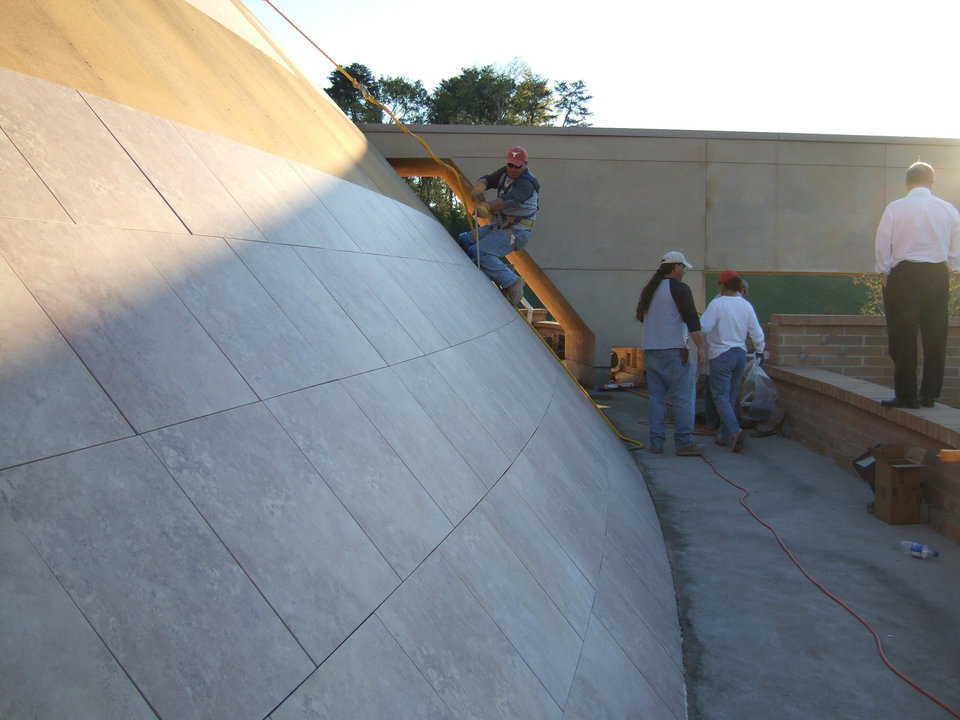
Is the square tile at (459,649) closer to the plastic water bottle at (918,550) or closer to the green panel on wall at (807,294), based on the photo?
the plastic water bottle at (918,550)

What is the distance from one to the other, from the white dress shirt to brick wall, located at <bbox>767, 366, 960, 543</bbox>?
1.32 meters

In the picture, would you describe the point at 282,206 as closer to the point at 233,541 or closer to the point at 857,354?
the point at 233,541

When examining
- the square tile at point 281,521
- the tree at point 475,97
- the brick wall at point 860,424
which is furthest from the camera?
the tree at point 475,97

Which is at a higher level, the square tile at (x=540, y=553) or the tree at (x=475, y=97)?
the tree at (x=475, y=97)

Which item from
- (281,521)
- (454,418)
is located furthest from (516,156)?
(281,521)

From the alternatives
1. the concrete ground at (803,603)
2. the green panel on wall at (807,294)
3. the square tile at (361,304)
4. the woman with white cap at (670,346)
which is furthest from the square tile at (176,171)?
the green panel on wall at (807,294)

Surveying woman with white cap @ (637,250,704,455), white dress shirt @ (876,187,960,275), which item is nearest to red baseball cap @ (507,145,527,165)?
woman with white cap @ (637,250,704,455)

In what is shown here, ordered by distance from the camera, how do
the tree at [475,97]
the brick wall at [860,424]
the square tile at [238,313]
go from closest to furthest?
the square tile at [238,313] < the brick wall at [860,424] < the tree at [475,97]

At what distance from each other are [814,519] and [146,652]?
6.37 meters

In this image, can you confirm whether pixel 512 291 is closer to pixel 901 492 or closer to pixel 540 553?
pixel 901 492

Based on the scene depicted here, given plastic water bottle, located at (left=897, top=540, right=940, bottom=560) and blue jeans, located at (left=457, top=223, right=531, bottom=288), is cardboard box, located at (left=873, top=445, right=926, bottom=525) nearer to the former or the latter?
plastic water bottle, located at (left=897, top=540, right=940, bottom=560)

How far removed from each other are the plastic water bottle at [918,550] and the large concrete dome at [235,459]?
242 centimetres

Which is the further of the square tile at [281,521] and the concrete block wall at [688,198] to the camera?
the concrete block wall at [688,198]

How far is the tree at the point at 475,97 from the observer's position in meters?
44.1
